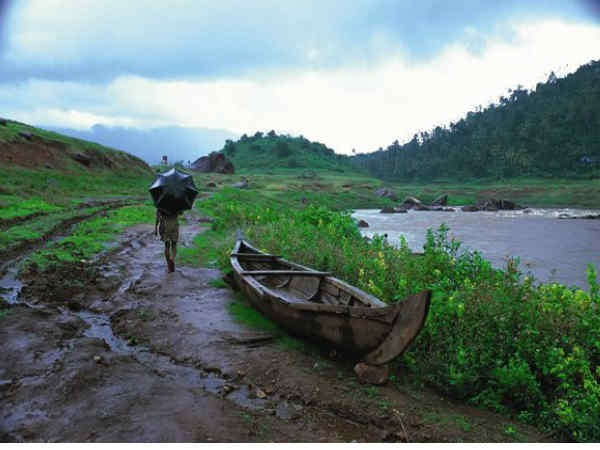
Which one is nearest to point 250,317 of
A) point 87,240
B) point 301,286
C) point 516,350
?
point 301,286

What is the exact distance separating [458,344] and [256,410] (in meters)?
2.67

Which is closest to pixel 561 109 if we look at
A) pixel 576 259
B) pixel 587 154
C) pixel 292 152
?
pixel 587 154

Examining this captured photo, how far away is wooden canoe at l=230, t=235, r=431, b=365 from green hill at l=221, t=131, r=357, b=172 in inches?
2998

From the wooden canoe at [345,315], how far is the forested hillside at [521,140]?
2560 inches

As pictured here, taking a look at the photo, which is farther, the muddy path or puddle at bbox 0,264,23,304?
puddle at bbox 0,264,23,304

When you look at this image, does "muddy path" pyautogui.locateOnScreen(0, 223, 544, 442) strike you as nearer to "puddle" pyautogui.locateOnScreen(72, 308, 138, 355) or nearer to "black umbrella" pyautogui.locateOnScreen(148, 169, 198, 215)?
"puddle" pyautogui.locateOnScreen(72, 308, 138, 355)

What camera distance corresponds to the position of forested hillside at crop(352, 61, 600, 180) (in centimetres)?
6259

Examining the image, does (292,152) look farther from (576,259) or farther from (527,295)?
(527,295)

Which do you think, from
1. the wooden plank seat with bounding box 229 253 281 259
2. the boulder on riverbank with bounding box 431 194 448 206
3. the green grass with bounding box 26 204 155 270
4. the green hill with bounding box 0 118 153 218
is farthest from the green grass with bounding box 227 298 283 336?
the boulder on riverbank with bounding box 431 194 448 206

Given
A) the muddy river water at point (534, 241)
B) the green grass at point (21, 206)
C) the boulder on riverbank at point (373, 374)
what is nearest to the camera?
the boulder on riverbank at point (373, 374)

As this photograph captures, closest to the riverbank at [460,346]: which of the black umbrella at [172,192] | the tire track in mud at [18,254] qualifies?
the tire track in mud at [18,254]

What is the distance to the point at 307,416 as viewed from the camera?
13.4 feet

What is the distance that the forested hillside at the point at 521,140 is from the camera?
6259cm

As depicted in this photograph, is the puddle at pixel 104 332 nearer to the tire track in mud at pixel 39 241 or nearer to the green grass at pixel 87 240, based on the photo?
the green grass at pixel 87 240
